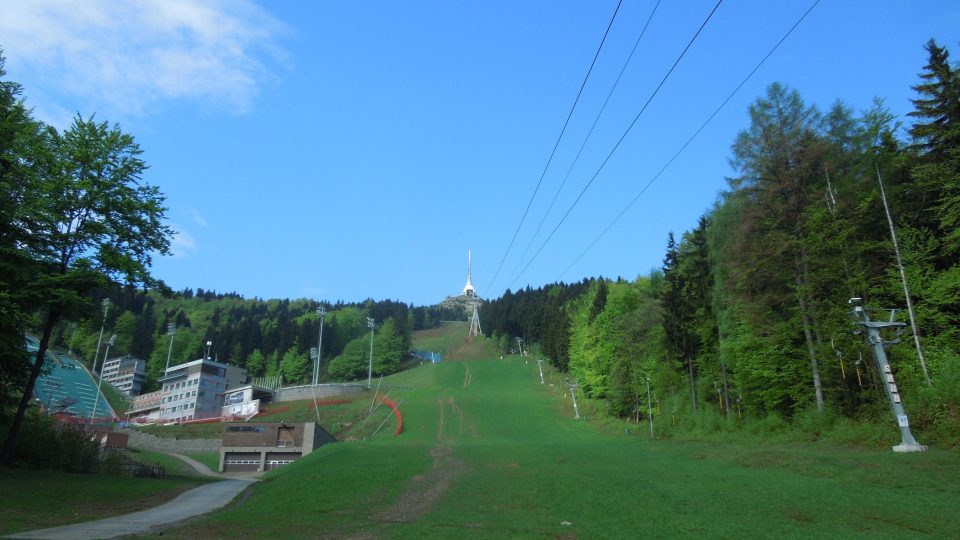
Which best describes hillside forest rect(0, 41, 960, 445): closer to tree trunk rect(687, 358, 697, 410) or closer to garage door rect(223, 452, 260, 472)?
tree trunk rect(687, 358, 697, 410)

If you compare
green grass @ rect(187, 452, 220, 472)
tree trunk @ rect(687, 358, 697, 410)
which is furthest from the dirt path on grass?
green grass @ rect(187, 452, 220, 472)

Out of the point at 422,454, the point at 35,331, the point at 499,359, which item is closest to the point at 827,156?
the point at 422,454

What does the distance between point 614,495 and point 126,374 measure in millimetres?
157305

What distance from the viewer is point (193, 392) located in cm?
11288

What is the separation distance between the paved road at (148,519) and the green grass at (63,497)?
0.65 metres

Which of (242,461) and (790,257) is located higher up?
(790,257)

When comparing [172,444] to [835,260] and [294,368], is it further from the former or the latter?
[835,260]

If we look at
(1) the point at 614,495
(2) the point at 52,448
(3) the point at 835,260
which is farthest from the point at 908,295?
(2) the point at 52,448

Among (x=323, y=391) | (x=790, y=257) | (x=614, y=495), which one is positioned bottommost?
(x=614, y=495)

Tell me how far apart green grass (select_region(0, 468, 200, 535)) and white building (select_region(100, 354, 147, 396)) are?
136673mm

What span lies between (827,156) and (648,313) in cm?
2658

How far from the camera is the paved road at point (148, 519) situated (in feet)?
45.3

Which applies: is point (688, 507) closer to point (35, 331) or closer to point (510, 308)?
point (35, 331)

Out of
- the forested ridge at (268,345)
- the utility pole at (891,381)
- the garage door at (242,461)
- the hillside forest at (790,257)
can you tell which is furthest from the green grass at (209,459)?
the utility pole at (891,381)
